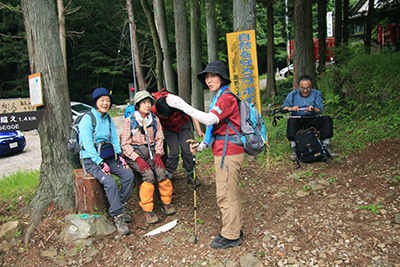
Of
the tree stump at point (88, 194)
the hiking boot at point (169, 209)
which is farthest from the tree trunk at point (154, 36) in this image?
the tree stump at point (88, 194)

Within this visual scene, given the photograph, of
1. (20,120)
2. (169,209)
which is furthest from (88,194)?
(20,120)

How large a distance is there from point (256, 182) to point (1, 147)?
9.21 m

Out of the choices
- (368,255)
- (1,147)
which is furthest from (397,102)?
(1,147)

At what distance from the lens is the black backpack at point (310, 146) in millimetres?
5234

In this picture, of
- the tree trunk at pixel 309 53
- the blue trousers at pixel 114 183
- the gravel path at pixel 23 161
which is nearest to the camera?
the blue trousers at pixel 114 183

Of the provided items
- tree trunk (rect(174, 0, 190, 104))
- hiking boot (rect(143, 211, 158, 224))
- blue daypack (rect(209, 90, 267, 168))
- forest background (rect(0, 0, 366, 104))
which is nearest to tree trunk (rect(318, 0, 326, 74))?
forest background (rect(0, 0, 366, 104))

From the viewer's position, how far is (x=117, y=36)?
24125 mm

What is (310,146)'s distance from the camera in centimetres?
527

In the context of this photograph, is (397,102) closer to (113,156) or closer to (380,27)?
(113,156)

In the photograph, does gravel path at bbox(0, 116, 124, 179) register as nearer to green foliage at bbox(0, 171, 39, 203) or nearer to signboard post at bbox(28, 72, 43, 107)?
green foliage at bbox(0, 171, 39, 203)

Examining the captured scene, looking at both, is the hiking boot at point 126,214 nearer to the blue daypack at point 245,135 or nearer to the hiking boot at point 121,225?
the hiking boot at point 121,225

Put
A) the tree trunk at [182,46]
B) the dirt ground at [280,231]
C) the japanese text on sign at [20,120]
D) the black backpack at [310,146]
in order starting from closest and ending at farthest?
the dirt ground at [280,231]
the japanese text on sign at [20,120]
the black backpack at [310,146]
the tree trunk at [182,46]

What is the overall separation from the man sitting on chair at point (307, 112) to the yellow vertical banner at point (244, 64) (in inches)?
33.2

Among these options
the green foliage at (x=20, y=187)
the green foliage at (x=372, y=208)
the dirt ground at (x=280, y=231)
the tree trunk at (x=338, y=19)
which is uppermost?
the tree trunk at (x=338, y=19)
